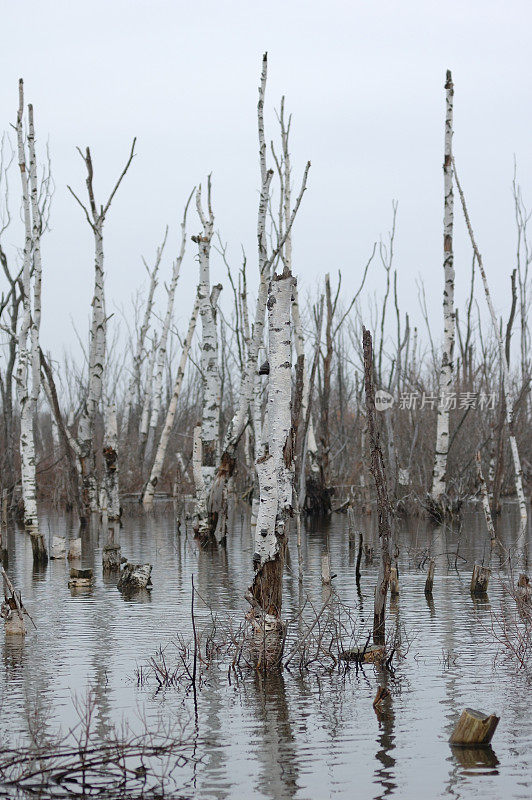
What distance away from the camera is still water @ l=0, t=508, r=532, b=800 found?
15.8 ft

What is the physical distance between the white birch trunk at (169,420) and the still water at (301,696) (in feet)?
36.0

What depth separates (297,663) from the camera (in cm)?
705

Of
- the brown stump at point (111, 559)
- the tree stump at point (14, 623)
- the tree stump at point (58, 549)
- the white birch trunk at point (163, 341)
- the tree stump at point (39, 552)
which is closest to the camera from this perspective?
the tree stump at point (14, 623)

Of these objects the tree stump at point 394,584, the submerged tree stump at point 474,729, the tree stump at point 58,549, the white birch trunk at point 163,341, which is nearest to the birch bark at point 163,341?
the white birch trunk at point 163,341

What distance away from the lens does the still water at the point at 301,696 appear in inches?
190

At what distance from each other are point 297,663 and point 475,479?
15636 mm

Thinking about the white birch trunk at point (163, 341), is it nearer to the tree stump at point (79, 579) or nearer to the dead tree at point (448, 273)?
the dead tree at point (448, 273)

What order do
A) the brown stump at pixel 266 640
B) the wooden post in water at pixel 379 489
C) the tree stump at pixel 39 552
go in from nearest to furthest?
1. the brown stump at pixel 266 640
2. the wooden post in water at pixel 379 489
3. the tree stump at pixel 39 552

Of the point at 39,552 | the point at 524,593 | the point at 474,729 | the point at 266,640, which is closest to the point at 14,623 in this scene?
the point at 266,640

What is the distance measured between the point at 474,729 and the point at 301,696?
4.48 ft

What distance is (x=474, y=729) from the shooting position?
5199 millimetres

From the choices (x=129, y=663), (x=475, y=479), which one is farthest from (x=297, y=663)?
(x=475, y=479)

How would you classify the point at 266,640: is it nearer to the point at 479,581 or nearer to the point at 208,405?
the point at 479,581

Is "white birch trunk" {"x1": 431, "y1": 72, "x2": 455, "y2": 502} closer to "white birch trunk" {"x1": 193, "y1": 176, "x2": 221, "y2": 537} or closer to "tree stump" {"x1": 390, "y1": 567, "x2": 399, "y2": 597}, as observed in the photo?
"white birch trunk" {"x1": 193, "y1": 176, "x2": 221, "y2": 537}
